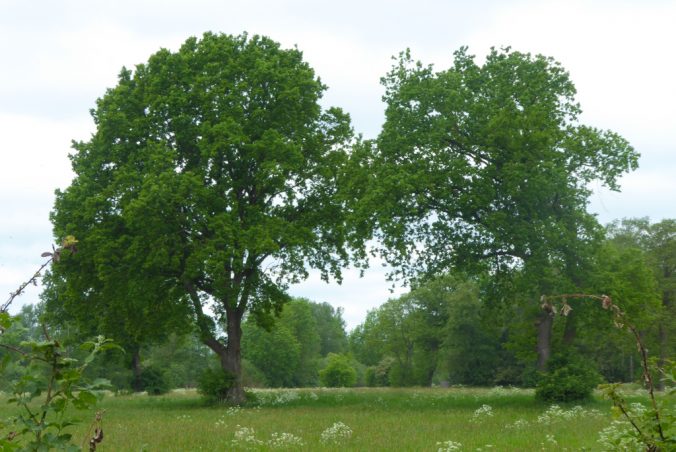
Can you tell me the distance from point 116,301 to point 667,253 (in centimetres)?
4202

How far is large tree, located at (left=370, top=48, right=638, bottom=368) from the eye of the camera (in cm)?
2936

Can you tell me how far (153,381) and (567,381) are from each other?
1342 inches

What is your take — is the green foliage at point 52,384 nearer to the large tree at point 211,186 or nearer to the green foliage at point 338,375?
the large tree at point 211,186

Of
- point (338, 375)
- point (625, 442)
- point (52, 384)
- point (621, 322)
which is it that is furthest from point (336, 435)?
point (338, 375)

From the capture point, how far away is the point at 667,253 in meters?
53.6

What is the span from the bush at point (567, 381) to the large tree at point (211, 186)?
10839 millimetres

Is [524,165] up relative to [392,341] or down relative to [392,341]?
up

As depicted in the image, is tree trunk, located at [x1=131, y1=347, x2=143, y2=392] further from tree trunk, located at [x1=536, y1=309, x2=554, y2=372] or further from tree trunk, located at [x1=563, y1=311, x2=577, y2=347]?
tree trunk, located at [x1=563, y1=311, x2=577, y2=347]

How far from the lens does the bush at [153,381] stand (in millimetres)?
51969

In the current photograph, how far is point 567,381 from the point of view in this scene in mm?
28688

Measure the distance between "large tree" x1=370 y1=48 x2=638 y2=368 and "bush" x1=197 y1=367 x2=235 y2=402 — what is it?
1061 centimetres

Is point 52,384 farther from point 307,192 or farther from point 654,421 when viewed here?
point 307,192

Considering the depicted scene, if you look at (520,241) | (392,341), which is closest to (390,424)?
(520,241)

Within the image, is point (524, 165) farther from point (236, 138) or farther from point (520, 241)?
point (236, 138)
